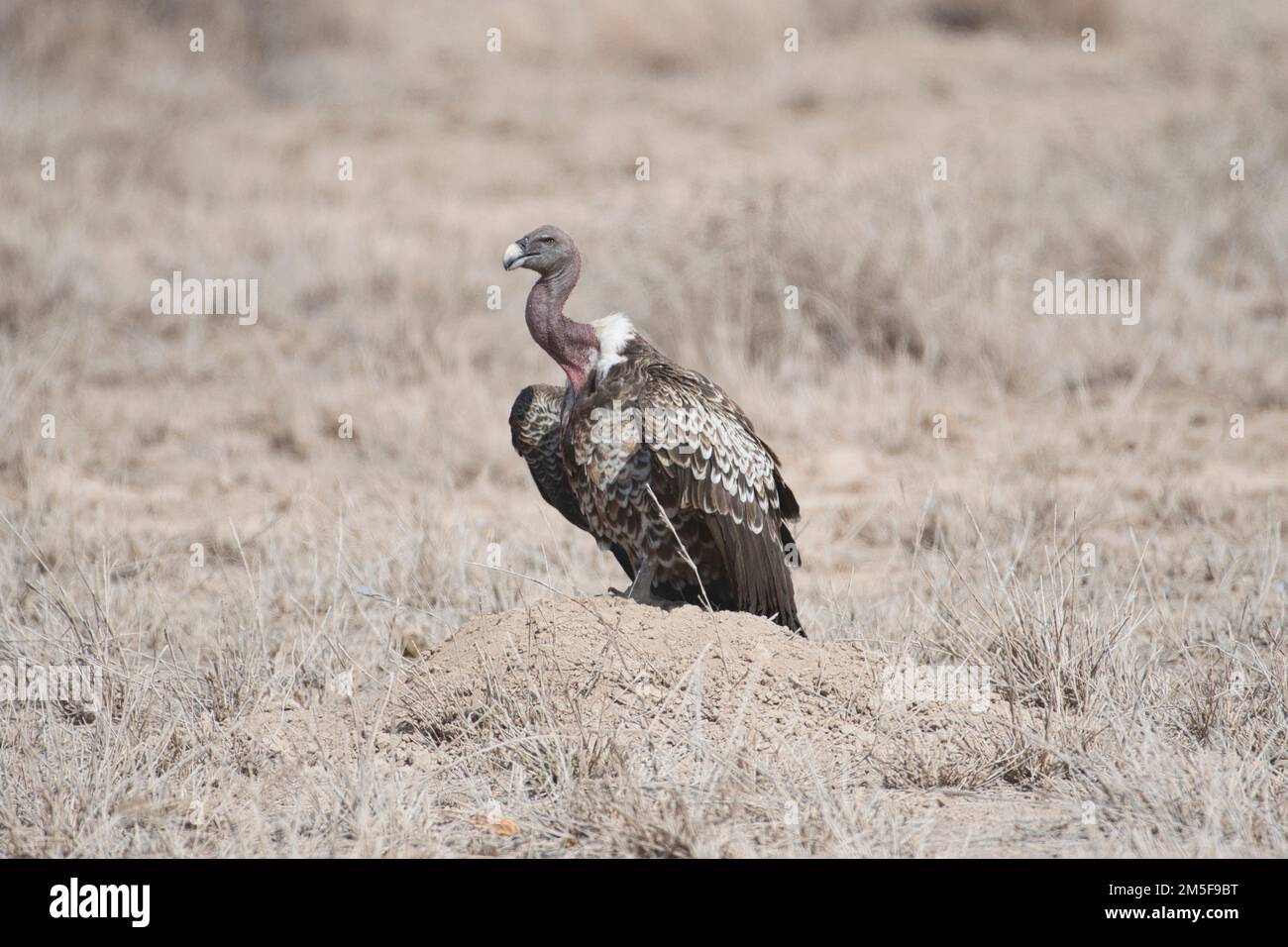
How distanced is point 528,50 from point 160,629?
13842mm

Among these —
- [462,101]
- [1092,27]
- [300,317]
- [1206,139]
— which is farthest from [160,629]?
[1092,27]

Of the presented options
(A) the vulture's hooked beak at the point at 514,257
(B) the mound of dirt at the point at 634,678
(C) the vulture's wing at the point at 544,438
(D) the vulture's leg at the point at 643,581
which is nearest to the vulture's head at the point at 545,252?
(A) the vulture's hooked beak at the point at 514,257

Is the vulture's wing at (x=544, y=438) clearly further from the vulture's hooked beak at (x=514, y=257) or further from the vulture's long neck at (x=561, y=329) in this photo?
the vulture's hooked beak at (x=514, y=257)

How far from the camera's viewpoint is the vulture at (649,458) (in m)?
5.21

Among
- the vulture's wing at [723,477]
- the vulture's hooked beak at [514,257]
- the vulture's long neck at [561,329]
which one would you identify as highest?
the vulture's hooked beak at [514,257]

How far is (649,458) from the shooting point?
5.21m

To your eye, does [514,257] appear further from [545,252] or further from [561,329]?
[561,329]

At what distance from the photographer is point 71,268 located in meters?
11.1

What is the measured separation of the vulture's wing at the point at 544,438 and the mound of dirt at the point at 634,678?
0.67m

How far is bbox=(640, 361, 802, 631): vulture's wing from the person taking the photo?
17.0 ft

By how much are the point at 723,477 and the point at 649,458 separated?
0.88 ft

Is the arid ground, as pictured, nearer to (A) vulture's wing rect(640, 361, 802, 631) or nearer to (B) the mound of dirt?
(B) the mound of dirt

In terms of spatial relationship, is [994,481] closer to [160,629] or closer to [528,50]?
[160,629]
